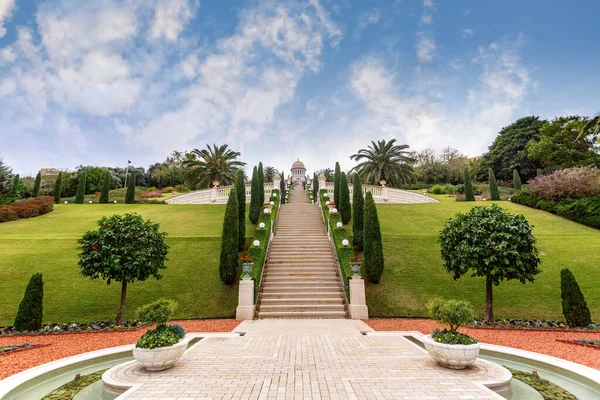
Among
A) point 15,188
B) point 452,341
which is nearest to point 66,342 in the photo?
point 452,341

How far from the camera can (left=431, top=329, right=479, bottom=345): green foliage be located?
5.80m

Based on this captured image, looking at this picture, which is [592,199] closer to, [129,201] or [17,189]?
[129,201]

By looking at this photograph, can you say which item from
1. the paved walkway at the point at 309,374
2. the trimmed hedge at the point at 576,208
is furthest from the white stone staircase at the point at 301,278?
the trimmed hedge at the point at 576,208

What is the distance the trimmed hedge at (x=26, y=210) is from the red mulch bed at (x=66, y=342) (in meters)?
21.8

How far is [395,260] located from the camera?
15211 millimetres

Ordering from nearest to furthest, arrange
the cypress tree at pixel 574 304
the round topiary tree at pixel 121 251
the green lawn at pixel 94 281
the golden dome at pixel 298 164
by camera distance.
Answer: the cypress tree at pixel 574 304 < the round topiary tree at pixel 121 251 < the green lawn at pixel 94 281 < the golden dome at pixel 298 164

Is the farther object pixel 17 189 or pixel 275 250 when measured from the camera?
pixel 17 189

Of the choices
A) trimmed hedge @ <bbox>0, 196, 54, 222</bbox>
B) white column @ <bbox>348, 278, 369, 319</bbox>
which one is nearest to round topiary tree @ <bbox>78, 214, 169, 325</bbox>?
white column @ <bbox>348, 278, 369, 319</bbox>

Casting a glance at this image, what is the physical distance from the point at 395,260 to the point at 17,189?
158ft

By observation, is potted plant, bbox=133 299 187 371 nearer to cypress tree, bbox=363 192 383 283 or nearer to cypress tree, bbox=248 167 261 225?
cypress tree, bbox=363 192 383 283

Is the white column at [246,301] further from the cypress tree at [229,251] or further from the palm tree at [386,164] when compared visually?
the palm tree at [386,164]

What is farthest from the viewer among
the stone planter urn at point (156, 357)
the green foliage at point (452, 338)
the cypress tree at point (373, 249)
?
the cypress tree at point (373, 249)

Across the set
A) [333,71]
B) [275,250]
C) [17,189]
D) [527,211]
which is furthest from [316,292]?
[17,189]

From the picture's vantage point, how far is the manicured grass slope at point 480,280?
11375 millimetres
